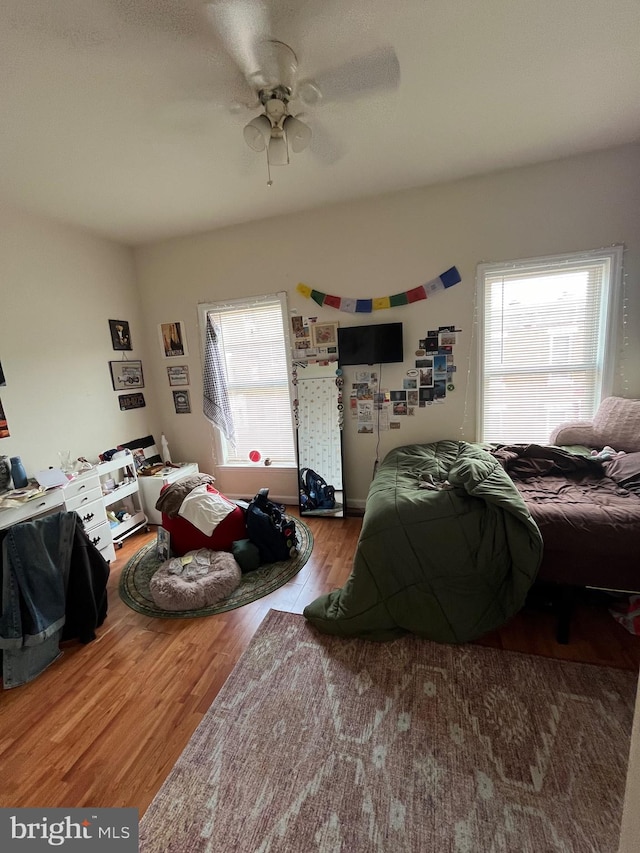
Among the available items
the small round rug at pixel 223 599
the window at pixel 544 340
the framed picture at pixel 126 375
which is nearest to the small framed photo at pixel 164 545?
the small round rug at pixel 223 599

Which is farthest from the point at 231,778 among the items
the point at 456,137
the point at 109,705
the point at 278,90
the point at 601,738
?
the point at 456,137

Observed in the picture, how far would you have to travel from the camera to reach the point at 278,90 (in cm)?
146

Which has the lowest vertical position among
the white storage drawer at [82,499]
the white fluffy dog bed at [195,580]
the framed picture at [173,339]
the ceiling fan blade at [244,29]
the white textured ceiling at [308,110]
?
the white fluffy dog bed at [195,580]

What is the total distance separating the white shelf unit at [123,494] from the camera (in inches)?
111

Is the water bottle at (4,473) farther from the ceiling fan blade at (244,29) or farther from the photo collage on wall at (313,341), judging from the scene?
the ceiling fan blade at (244,29)

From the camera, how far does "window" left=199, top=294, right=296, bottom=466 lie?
3.20m

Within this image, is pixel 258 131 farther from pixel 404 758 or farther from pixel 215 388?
pixel 404 758

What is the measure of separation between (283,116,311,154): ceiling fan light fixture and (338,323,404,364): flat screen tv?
1.46 m

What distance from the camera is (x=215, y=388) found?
3379 mm

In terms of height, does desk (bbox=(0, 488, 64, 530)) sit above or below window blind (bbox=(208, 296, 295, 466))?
below

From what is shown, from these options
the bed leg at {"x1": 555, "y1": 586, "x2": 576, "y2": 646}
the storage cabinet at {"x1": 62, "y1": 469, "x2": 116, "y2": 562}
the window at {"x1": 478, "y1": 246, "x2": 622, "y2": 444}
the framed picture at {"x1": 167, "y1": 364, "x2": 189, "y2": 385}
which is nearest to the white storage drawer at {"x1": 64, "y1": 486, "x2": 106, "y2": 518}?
the storage cabinet at {"x1": 62, "y1": 469, "x2": 116, "y2": 562}

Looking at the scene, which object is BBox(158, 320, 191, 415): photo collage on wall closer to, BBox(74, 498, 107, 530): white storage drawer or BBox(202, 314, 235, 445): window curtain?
BBox(202, 314, 235, 445): window curtain

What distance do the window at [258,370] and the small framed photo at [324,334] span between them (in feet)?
0.92

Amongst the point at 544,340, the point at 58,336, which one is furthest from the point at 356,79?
the point at 58,336
